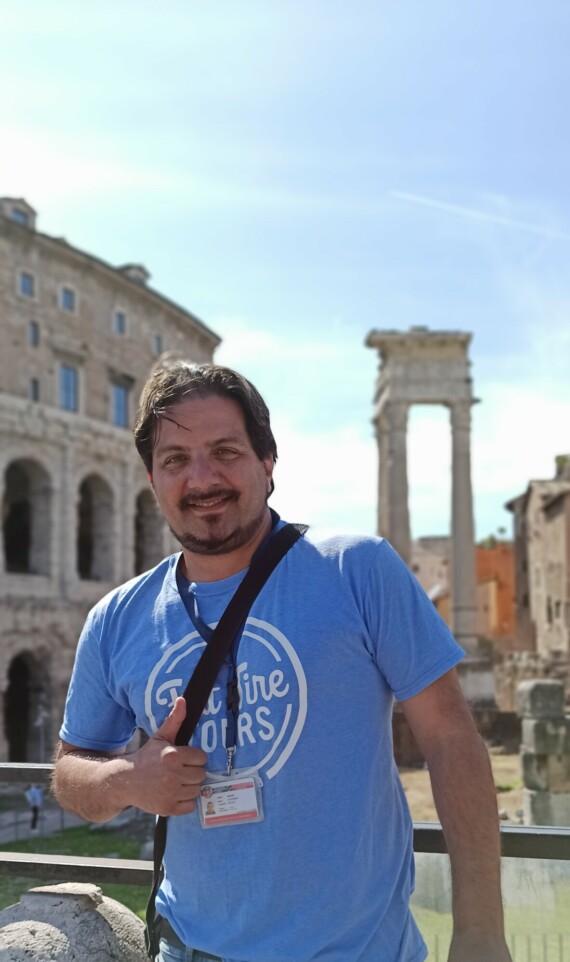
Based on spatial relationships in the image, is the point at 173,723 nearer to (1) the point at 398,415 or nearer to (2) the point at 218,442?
(2) the point at 218,442

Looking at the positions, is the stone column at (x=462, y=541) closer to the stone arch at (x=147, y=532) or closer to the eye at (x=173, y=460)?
the stone arch at (x=147, y=532)

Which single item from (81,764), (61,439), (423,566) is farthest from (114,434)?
(423,566)

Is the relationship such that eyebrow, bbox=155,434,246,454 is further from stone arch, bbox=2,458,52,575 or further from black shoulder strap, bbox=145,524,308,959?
stone arch, bbox=2,458,52,575

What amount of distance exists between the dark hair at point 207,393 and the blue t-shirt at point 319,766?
400 mm

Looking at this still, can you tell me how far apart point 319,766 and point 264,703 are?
0.62ft

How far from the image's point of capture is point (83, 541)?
32.8 meters

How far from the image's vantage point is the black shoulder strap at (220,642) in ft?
7.12

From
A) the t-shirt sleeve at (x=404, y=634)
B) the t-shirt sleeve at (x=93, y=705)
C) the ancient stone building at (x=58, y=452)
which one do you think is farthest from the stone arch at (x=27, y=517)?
the t-shirt sleeve at (x=404, y=634)

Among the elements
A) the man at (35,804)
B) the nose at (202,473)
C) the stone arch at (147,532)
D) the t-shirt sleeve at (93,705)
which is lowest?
the man at (35,804)

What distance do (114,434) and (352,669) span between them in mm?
29432

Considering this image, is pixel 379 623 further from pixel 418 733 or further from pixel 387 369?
pixel 387 369

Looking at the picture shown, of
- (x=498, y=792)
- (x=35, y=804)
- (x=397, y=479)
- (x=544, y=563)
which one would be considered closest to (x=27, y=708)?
(x=35, y=804)

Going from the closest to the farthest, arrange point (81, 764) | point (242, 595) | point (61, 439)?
1. point (242, 595)
2. point (81, 764)
3. point (61, 439)

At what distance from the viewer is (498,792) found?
17.7 meters
